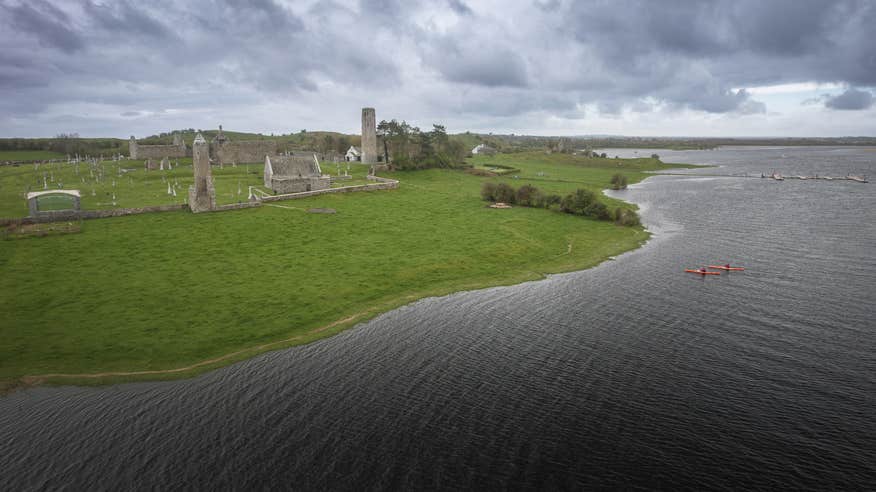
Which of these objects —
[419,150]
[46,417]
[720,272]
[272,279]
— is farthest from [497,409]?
[419,150]

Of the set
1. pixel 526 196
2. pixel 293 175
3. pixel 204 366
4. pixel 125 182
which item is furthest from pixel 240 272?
pixel 125 182

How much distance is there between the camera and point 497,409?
880 inches

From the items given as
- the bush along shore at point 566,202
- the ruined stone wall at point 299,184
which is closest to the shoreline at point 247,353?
the bush along shore at point 566,202

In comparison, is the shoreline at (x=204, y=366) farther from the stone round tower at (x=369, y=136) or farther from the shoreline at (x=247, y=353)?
the stone round tower at (x=369, y=136)

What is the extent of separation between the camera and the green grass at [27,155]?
113 m

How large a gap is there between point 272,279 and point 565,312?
73.5ft

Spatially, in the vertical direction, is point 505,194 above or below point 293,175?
below

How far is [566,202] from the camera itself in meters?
70.1

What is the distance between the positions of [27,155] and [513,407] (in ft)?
480

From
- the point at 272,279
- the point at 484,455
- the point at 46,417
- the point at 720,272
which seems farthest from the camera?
the point at 720,272

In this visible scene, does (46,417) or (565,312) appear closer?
(46,417)

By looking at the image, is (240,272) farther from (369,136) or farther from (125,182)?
(369,136)

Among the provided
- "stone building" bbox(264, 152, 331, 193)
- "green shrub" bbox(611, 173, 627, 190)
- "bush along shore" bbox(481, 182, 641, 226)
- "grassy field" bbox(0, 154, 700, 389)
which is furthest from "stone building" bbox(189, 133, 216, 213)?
"green shrub" bbox(611, 173, 627, 190)

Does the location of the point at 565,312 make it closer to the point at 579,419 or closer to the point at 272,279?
the point at 579,419
